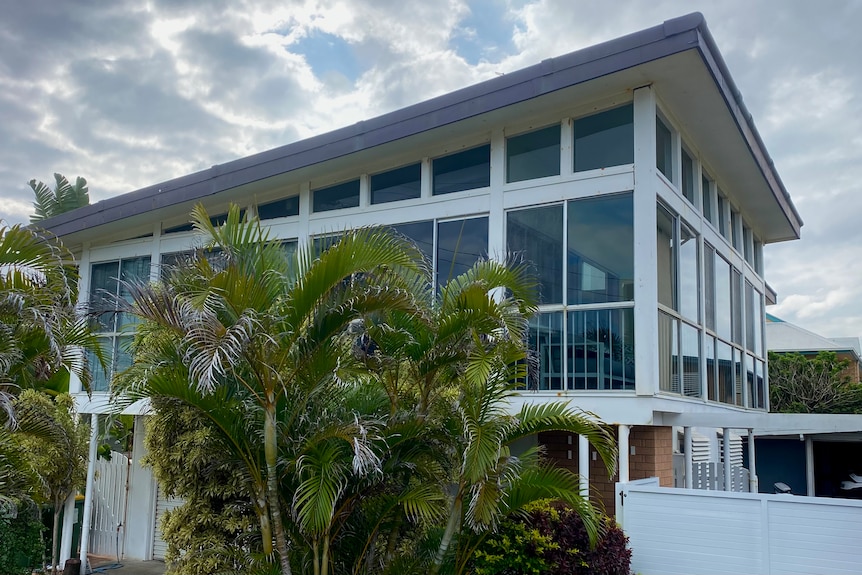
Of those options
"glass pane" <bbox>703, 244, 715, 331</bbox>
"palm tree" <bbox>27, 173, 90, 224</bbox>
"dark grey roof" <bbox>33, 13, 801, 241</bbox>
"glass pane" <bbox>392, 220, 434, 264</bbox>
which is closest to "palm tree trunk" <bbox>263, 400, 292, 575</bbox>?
"glass pane" <bbox>392, 220, 434, 264</bbox>

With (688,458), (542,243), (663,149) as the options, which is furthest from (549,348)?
(663,149)

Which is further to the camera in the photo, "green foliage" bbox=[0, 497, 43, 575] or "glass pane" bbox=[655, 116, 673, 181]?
"green foliage" bbox=[0, 497, 43, 575]

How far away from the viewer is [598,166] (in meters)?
9.42

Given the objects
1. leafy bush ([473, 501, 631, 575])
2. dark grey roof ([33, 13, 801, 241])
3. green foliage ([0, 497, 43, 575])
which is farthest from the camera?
green foliage ([0, 497, 43, 575])

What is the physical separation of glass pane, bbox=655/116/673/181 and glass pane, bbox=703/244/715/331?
2.25 meters

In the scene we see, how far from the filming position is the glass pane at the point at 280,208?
12.1 m

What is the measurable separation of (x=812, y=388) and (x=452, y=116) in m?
17.0

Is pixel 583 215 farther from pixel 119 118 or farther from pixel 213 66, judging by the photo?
pixel 119 118

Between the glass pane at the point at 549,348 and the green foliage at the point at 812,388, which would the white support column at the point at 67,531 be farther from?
the green foliage at the point at 812,388

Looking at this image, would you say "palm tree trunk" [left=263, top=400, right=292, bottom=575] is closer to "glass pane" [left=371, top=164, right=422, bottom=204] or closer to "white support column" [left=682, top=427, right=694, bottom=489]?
"glass pane" [left=371, top=164, right=422, bottom=204]

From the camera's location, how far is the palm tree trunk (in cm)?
591

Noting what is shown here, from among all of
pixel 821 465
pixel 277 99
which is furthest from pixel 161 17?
pixel 821 465

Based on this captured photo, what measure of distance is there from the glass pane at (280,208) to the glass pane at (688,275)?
5.79m

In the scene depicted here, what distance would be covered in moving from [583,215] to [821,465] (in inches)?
694
